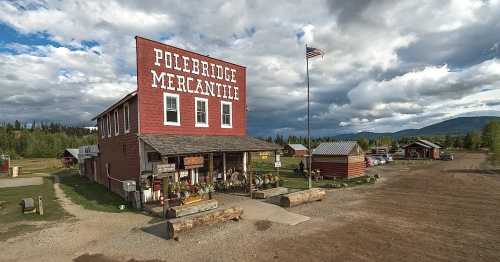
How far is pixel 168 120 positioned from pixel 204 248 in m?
10.5

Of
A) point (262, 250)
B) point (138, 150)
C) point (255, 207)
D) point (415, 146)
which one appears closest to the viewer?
point (262, 250)

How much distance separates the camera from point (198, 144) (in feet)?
57.4

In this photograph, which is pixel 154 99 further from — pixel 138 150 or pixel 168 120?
pixel 138 150

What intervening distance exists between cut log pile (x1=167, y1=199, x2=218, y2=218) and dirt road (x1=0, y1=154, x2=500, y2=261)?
1025 millimetres

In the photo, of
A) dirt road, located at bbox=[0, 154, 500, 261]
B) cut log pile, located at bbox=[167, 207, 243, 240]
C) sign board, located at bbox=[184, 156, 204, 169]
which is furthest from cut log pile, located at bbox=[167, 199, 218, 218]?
sign board, located at bbox=[184, 156, 204, 169]

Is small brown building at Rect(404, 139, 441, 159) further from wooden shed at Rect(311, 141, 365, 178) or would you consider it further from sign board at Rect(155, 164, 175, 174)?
sign board at Rect(155, 164, 175, 174)

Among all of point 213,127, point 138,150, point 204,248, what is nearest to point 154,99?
point 138,150

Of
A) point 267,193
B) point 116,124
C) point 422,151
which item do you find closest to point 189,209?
point 267,193

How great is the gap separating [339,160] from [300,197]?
14.6 metres

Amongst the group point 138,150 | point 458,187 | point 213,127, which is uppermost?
point 213,127

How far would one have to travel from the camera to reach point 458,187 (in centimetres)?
2214

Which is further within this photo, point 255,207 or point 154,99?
point 154,99

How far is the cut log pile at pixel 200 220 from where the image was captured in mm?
10484

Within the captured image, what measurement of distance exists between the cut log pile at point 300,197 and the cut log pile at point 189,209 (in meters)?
3.66
